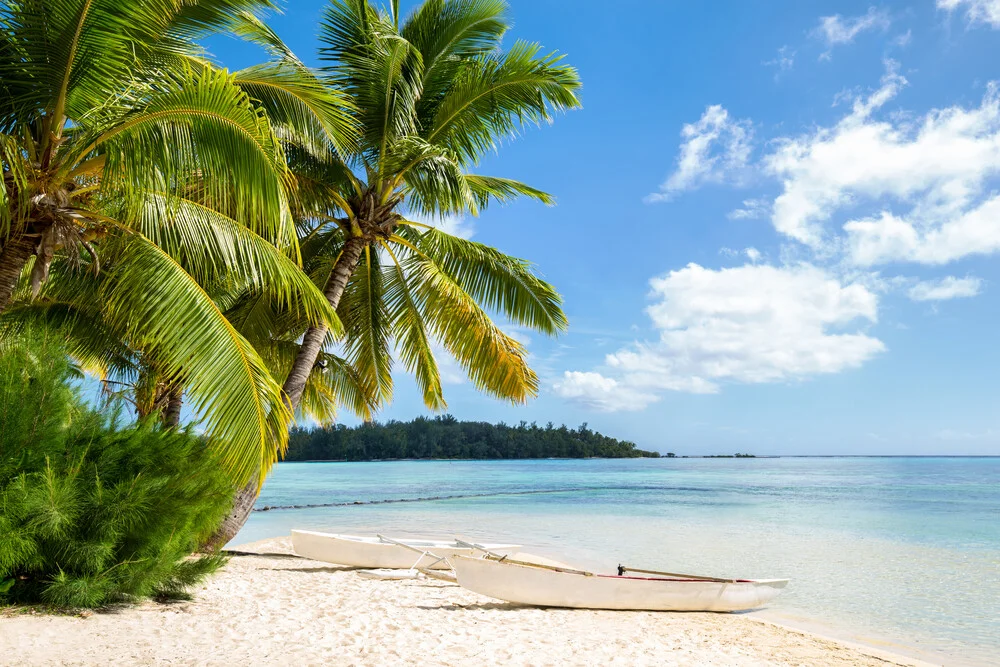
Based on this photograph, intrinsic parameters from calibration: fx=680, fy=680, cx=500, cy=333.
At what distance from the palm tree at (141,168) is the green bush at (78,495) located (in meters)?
0.57

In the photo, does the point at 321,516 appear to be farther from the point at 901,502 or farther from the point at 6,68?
the point at 901,502

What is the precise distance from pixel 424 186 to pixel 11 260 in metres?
5.43

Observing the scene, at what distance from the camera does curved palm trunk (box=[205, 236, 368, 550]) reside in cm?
898

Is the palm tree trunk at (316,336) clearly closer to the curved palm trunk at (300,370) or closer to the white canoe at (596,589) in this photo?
the curved palm trunk at (300,370)

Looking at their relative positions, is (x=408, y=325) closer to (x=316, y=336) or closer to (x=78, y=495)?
(x=316, y=336)

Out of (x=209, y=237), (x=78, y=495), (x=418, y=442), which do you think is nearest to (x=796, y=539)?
(x=209, y=237)

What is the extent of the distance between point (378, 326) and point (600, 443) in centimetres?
10651

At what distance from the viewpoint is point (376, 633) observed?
19.2 feet

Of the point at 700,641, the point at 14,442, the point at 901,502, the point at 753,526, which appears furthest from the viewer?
the point at 901,502

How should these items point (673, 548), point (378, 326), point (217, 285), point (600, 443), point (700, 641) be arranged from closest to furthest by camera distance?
1. point (700, 641)
2. point (217, 285)
3. point (378, 326)
4. point (673, 548)
5. point (600, 443)

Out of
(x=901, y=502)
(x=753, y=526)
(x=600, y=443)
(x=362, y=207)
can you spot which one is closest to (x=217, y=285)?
(x=362, y=207)

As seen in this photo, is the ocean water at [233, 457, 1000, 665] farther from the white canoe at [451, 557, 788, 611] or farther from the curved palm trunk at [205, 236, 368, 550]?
the curved palm trunk at [205, 236, 368, 550]

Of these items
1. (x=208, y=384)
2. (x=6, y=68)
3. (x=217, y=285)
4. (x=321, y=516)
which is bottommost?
(x=321, y=516)

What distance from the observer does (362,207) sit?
10219 mm
